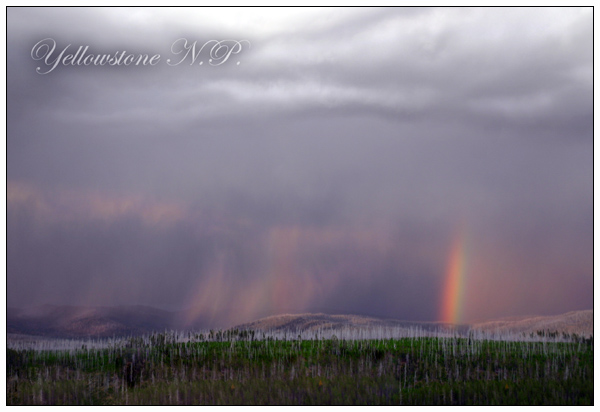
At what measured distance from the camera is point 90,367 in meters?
8.60

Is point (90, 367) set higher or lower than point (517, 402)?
higher

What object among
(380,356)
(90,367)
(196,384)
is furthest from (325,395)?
(90,367)

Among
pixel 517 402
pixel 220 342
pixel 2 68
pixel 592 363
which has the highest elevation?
pixel 2 68

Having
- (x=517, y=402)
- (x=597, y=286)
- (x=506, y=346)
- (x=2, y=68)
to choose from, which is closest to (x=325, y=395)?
(x=517, y=402)

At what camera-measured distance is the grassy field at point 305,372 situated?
7859 millimetres

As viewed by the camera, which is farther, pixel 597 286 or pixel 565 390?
pixel 597 286

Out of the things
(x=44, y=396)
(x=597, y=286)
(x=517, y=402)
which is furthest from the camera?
(x=597, y=286)

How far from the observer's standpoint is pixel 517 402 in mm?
7691

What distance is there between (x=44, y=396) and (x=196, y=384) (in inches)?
96.4

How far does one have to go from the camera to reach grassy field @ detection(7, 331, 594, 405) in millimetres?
7859

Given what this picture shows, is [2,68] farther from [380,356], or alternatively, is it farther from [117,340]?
[380,356]

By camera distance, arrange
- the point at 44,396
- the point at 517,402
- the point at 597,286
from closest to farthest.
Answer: the point at 517,402 < the point at 44,396 < the point at 597,286

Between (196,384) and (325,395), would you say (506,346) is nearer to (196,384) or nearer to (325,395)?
(325,395)

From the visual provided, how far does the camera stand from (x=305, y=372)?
27.0ft
